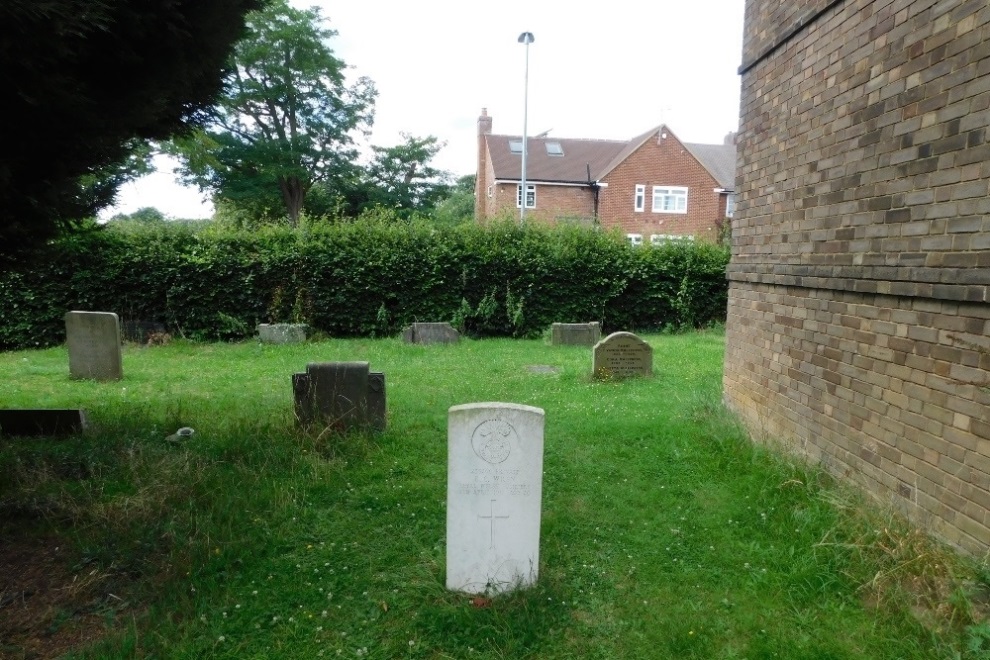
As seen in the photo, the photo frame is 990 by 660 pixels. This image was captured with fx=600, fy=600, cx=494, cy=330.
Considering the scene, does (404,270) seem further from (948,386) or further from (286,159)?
(286,159)

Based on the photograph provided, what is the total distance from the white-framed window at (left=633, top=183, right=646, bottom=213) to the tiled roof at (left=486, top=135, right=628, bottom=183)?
93.2 inches

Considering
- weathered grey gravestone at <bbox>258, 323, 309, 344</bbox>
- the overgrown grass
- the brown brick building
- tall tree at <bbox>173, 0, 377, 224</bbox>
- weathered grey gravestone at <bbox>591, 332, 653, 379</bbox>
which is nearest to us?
the overgrown grass

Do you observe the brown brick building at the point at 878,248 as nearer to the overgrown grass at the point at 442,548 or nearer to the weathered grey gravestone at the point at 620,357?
the overgrown grass at the point at 442,548

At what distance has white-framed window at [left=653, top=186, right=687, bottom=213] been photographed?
3272 centimetres

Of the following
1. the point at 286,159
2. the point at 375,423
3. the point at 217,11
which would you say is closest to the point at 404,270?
the point at 375,423

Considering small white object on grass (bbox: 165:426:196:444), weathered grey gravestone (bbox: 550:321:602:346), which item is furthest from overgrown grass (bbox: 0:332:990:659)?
weathered grey gravestone (bbox: 550:321:602:346)

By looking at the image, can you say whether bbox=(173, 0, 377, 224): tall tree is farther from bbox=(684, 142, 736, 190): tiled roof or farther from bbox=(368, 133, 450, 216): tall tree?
bbox=(684, 142, 736, 190): tiled roof

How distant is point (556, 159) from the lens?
1371 inches

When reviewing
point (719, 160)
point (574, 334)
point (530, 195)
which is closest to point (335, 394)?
point (574, 334)

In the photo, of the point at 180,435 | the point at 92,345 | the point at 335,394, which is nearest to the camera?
the point at 180,435

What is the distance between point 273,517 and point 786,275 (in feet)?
14.8

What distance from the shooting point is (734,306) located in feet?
20.7

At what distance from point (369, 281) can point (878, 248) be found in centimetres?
1162

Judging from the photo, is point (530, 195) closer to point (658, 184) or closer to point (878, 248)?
point (658, 184)
